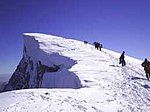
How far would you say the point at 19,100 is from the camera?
583 inches

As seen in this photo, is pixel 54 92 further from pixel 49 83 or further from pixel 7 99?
pixel 49 83

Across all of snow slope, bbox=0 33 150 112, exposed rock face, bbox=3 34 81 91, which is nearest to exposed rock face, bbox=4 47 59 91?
exposed rock face, bbox=3 34 81 91

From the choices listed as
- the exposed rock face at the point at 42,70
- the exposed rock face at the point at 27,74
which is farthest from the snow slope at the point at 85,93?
the exposed rock face at the point at 27,74

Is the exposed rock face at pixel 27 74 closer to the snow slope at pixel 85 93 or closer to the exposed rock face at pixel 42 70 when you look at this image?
the exposed rock face at pixel 42 70

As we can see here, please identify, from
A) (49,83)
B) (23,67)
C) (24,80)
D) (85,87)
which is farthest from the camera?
(23,67)

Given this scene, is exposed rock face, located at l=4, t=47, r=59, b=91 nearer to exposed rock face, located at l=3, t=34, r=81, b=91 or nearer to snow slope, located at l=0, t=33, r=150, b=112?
exposed rock face, located at l=3, t=34, r=81, b=91

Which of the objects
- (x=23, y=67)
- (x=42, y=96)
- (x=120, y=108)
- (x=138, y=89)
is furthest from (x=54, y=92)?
(x=23, y=67)

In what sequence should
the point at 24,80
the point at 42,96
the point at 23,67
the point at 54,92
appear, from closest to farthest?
1. the point at 42,96
2. the point at 54,92
3. the point at 24,80
4. the point at 23,67

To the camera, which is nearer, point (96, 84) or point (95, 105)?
point (95, 105)

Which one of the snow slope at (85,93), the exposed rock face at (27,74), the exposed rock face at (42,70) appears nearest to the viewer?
the snow slope at (85,93)

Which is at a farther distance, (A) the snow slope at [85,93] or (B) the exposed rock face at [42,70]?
(B) the exposed rock face at [42,70]

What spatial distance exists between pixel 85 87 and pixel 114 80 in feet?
14.8

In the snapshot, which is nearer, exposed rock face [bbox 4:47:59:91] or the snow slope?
the snow slope

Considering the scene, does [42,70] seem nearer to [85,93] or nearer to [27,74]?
[27,74]
